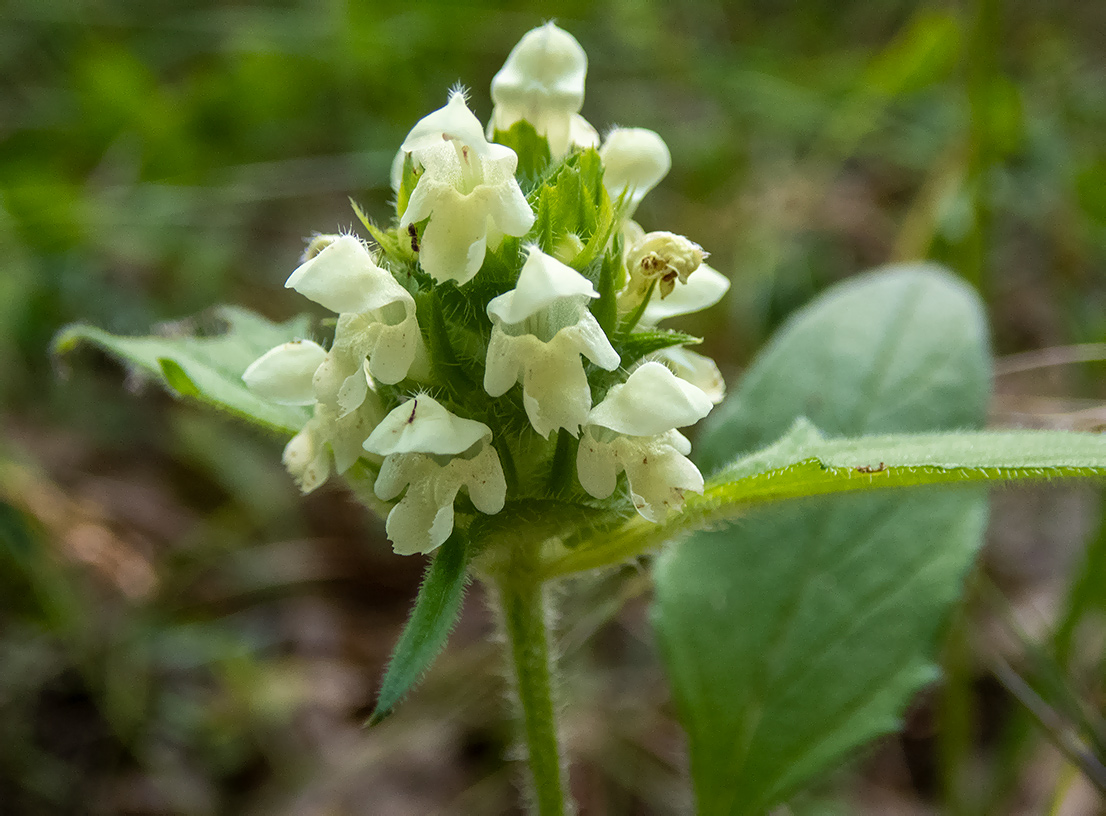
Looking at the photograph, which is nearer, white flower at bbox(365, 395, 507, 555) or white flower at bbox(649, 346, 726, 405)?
white flower at bbox(365, 395, 507, 555)

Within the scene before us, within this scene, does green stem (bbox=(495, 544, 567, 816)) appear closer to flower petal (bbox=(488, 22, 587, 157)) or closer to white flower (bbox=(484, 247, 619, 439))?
white flower (bbox=(484, 247, 619, 439))

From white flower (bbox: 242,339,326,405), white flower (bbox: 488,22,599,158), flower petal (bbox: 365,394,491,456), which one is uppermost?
white flower (bbox: 488,22,599,158)

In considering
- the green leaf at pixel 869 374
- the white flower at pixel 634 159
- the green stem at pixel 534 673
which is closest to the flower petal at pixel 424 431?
the green stem at pixel 534 673

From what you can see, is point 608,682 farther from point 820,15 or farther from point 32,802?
point 820,15

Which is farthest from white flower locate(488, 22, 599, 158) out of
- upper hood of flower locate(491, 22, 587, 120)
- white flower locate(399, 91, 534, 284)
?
white flower locate(399, 91, 534, 284)

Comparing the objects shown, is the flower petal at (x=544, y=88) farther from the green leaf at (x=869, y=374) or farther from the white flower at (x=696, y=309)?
the green leaf at (x=869, y=374)

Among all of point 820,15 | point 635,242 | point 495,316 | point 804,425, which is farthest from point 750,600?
point 820,15

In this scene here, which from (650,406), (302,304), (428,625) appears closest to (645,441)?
(650,406)
